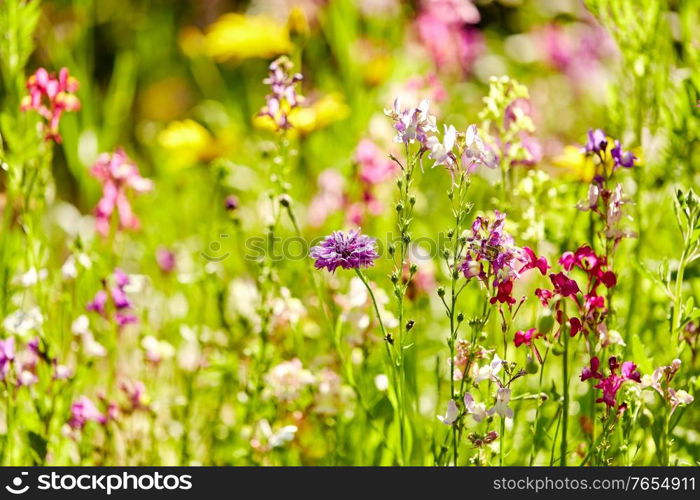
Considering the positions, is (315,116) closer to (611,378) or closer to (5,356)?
(5,356)

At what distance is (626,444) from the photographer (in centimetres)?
109

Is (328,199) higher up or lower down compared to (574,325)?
higher up

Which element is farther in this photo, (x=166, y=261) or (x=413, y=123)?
(x=166, y=261)

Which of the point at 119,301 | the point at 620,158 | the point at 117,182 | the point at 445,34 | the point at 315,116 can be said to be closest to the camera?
the point at 620,158

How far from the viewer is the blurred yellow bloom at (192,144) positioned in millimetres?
2227

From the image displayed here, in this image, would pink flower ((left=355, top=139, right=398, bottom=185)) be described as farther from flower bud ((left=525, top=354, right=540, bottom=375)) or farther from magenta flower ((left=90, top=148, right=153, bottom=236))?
flower bud ((left=525, top=354, right=540, bottom=375))

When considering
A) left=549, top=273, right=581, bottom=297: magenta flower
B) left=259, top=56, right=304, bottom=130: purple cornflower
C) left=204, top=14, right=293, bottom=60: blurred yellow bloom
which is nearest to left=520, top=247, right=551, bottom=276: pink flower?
left=549, top=273, right=581, bottom=297: magenta flower

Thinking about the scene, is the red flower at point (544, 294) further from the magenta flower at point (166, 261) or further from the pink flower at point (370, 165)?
the magenta flower at point (166, 261)

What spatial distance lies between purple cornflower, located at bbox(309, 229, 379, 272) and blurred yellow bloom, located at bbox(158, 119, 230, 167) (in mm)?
1279

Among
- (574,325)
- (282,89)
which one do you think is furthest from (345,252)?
(282,89)

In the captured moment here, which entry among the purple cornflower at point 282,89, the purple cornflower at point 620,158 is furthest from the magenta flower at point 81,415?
the purple cornflower at point 620,158

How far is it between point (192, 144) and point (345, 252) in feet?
4.45

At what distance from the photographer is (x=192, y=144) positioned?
228 cm

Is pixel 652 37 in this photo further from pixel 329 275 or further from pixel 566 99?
pixel 566 99
